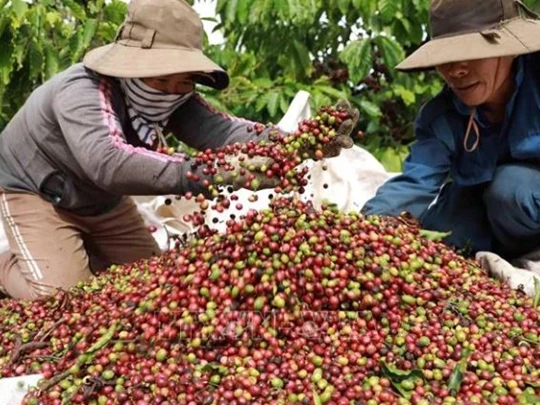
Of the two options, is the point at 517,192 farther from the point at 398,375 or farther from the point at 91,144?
the point at 91,144

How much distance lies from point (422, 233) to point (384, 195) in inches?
14.6

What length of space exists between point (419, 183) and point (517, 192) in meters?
0.38

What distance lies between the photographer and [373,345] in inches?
73.0

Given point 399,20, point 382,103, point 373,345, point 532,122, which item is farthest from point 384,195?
point 382,103

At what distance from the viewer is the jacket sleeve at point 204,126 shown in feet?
10.4

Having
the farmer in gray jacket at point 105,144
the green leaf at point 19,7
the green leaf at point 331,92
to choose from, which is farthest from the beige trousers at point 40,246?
the green leaf at point 331,92

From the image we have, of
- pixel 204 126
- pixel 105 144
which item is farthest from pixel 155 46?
pixel 204 126

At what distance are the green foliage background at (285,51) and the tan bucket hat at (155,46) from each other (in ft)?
3.99

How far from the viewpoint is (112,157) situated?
2.46 m

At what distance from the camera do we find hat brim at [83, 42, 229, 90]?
101 inches

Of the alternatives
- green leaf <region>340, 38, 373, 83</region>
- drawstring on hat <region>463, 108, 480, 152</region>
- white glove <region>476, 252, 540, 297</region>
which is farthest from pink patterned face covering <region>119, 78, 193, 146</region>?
green leaf <region>340, 38, 373, 83</region>

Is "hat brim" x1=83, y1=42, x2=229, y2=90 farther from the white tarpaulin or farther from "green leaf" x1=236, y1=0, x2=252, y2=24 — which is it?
"green leaf" x1=236, y1=0, x2=252, y2=24

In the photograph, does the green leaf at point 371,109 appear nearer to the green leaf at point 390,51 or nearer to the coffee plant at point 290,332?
the green leaf at point 390,51

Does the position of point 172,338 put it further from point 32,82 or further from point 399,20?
point 399,20
